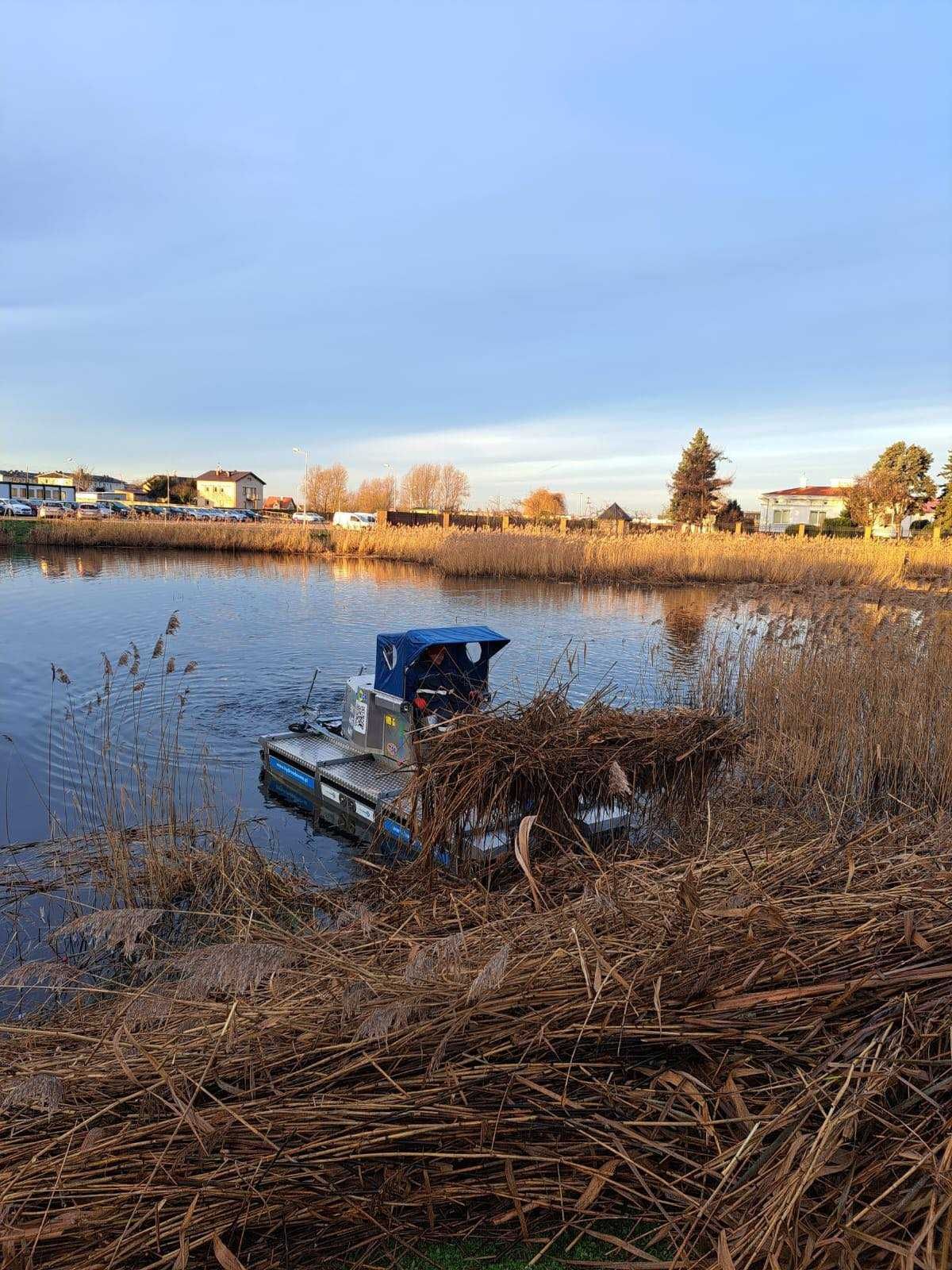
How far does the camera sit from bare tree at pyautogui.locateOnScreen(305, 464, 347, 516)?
324ft

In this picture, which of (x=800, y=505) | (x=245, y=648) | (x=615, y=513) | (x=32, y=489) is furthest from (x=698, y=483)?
(x=32, y=489)

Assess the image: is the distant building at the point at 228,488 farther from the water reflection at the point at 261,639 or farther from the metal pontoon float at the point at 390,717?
Result: the metal pontoon float at the point at 390,717

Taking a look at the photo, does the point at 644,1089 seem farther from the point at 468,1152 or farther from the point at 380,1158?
the point at 380,1158

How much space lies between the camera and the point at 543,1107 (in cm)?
225

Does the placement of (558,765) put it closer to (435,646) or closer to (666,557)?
(435,646)

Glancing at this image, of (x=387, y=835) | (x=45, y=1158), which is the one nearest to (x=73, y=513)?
(x=387, y=835)

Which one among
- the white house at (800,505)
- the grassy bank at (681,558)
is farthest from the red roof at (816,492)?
the grassy bank at (681,558)

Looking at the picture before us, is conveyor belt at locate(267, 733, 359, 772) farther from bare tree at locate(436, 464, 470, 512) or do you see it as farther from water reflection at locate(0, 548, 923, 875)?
bare tree at locate(436, 464, 470, 512)

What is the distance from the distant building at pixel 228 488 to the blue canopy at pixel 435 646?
382ft

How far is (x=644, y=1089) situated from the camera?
226 cm

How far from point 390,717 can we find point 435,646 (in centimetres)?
93

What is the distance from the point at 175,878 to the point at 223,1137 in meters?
4.07

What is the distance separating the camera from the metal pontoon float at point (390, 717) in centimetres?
688

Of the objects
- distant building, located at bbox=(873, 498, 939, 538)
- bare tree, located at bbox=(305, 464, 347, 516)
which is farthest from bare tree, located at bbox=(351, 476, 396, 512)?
distant building, located at bbox=(873, 498, 939, 538)
